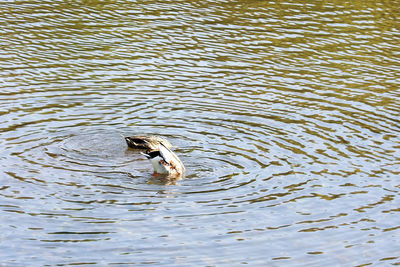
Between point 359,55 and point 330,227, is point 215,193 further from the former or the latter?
point 359,55

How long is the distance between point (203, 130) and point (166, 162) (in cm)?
291

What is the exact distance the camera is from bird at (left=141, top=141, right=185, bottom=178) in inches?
644

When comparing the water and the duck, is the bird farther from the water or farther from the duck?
the duck

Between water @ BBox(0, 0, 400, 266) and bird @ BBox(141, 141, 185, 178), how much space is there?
31cm

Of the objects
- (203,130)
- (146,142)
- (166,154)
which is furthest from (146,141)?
(166,154)

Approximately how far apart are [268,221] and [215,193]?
1577 mm

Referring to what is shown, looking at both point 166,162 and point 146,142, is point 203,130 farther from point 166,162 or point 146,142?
point 166,162

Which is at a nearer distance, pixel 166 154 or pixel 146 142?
pixel 166 154

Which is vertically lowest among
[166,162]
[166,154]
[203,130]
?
[203,130]

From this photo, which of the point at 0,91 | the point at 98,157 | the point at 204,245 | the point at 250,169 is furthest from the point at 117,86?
the point at 204,245

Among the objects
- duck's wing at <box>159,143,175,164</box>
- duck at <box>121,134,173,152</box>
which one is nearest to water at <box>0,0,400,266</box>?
duck at <box>121,134,173,152</box>

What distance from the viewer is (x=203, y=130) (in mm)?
19109

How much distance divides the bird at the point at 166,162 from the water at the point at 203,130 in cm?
31

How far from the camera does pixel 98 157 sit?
17.6 meters
